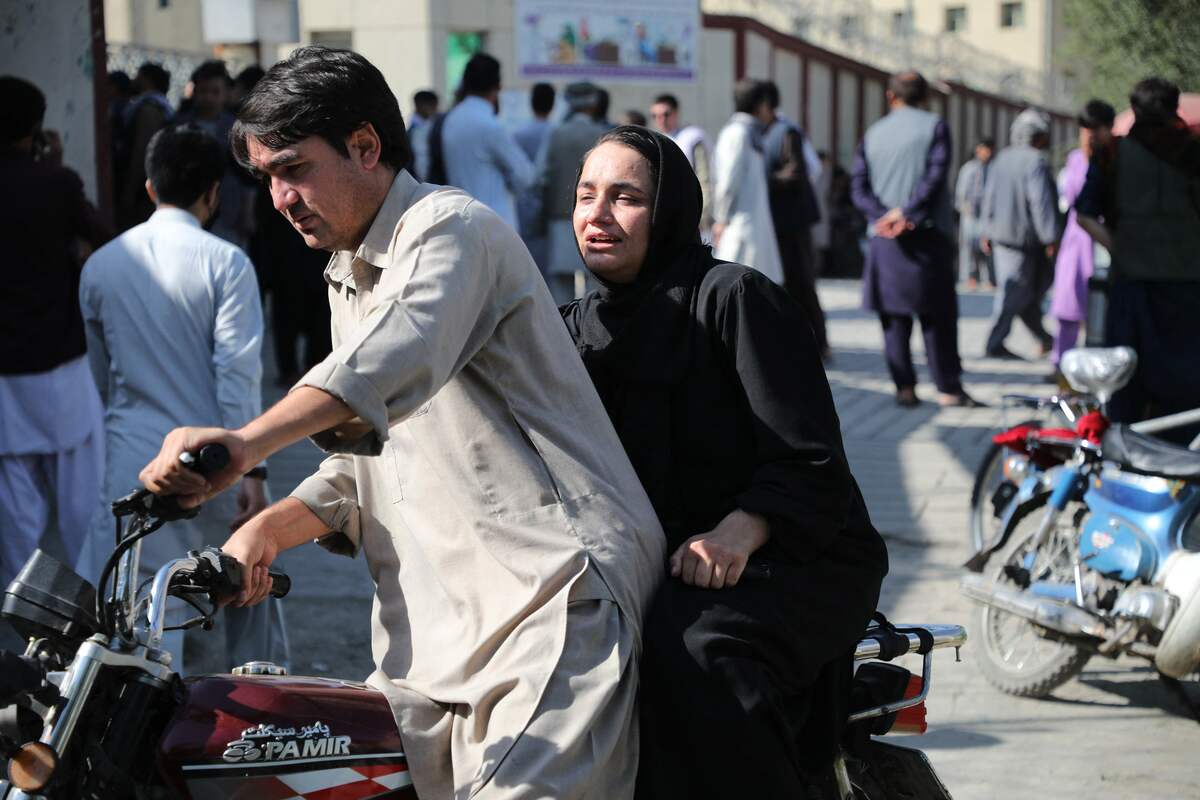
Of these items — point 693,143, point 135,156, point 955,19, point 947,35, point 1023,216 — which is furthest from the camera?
point 955,19

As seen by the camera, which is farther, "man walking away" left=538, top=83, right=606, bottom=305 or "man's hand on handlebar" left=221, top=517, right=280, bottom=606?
"man walking away" left=538, top=83, right=606, bottom=305

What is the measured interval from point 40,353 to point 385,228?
355cm

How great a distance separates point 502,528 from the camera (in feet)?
7.70

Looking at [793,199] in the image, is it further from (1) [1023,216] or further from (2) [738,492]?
(2) [738,492]

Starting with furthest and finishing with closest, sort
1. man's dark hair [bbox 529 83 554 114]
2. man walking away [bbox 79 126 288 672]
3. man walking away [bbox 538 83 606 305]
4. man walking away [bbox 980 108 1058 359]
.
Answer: man walking away [bbox 980 108 1058 359], man's dark hair [bbox 529 83 554 114], man walking away [bbox 538 83 606 305], man walking away [bbox 79 126 288 672]

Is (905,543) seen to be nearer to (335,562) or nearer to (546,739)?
(335,562)

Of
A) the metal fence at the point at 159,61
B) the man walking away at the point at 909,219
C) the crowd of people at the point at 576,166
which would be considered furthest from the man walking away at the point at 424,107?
the man walking away at the point at 909,219

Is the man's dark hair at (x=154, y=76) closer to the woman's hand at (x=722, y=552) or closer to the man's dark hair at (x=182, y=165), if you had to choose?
the man's dark hair at (x=182, y=165)

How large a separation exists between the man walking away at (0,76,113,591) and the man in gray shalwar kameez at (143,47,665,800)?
3331 mm

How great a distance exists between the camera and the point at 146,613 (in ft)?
7.28

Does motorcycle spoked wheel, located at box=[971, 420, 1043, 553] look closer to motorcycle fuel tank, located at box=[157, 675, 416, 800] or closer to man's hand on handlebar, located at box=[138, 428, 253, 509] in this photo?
motorcycle fuel tank, located at box=[157, 675, 416, 800]

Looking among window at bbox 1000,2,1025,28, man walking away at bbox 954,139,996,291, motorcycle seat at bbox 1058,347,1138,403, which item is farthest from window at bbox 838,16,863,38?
motorcycle seat at bbox 1058,347,1138,403

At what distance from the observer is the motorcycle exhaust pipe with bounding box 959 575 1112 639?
17.0ft

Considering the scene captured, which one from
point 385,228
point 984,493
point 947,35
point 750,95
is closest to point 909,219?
point 750,95
